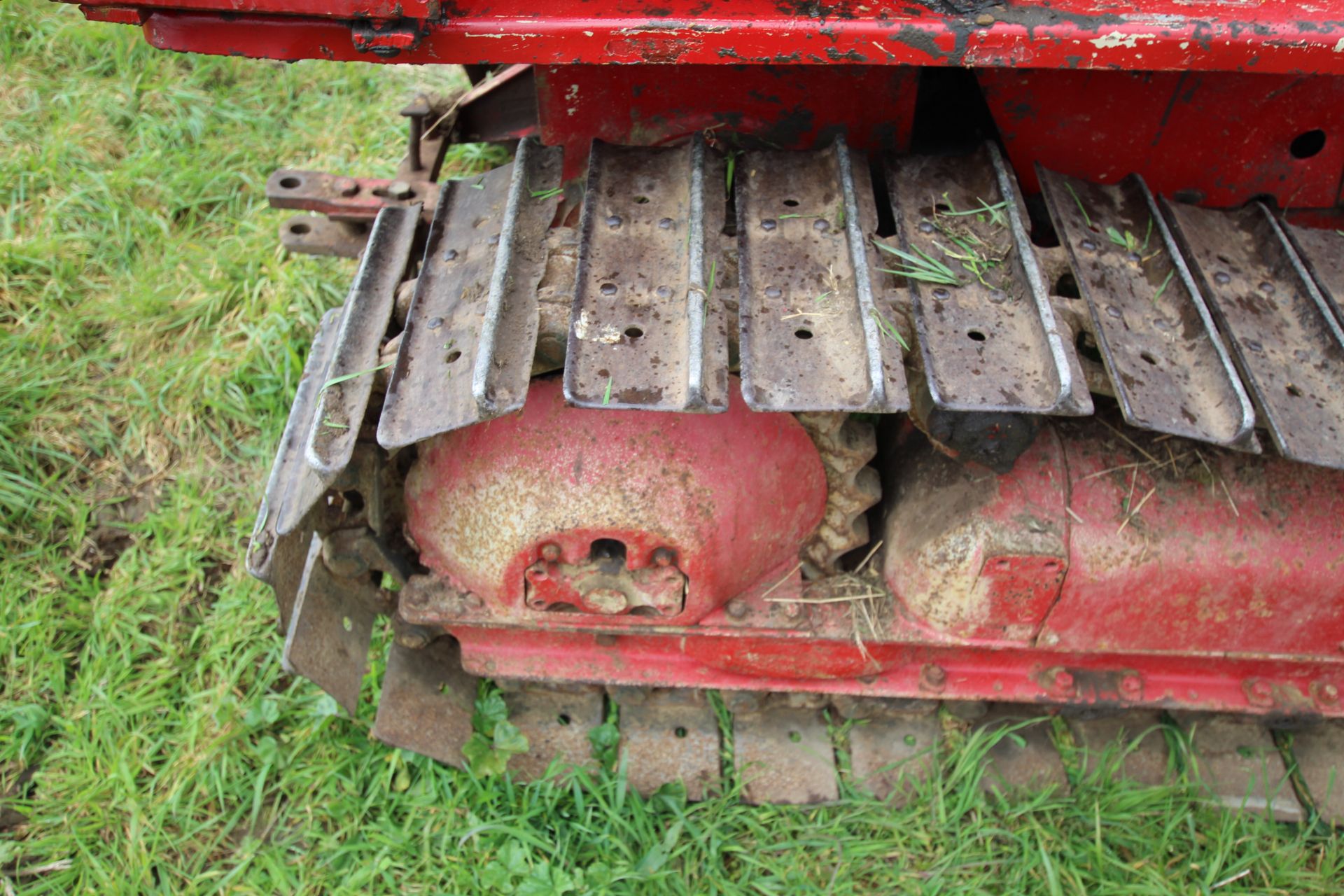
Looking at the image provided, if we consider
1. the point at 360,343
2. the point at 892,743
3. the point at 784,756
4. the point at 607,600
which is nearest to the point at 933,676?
the point at 892,743

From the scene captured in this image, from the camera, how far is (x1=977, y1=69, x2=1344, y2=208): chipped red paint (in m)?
2.10

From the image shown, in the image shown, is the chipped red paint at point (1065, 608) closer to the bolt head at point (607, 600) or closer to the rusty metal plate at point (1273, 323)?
the bolt head at point (607, 600)

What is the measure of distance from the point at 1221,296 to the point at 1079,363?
16.1 inches

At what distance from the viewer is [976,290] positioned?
1915mm

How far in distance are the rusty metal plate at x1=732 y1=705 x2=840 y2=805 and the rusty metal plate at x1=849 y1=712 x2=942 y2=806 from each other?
73 millimetres

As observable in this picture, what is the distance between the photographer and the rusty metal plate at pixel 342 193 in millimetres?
3027

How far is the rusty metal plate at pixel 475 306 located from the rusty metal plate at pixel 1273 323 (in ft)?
4.17

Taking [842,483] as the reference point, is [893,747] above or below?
below

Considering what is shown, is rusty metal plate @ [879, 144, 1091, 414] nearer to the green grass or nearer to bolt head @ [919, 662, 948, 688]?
bolt head @ [919, 662, 948, 688]

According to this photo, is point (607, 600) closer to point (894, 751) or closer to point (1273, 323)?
point (894, 751)

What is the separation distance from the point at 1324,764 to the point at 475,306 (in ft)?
7.61

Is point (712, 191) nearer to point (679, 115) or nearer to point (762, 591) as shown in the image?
point (679, 115)

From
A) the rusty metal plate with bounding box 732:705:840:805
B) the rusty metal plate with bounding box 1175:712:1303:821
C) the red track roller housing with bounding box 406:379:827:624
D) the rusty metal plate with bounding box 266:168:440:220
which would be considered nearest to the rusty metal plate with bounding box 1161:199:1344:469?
the red track roller housing with bounding box 406:379:827:624

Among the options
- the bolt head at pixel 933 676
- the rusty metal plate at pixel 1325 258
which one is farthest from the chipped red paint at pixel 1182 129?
the bolt head at pixel 933 676
